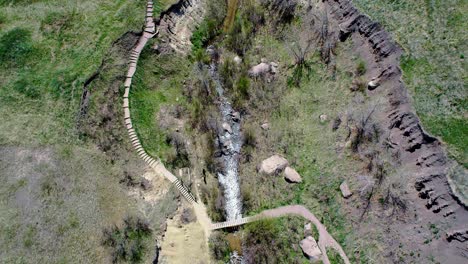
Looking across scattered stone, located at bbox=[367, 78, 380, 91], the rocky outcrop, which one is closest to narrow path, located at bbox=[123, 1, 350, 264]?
the rocky outcrop

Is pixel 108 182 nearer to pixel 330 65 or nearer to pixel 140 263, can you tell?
pixel 140 263

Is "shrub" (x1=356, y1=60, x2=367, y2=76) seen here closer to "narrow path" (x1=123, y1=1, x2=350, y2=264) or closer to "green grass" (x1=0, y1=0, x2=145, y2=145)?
"narrow path" (x1=123, y1=1, x2=350, y2=264)

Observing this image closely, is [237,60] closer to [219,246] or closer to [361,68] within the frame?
[361,68]

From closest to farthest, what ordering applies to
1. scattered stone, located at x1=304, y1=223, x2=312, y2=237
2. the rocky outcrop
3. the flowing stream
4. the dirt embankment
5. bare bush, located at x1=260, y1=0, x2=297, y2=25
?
the dirt embankment
scattered stone, located at x1=304, y1=223, x2=312, y2=237
the flowing stream
bare bush, located at x1=260, y1=0, x2=297, y2=25
the rocky outcrop

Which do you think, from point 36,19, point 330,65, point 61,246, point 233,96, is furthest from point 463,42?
point 36,19

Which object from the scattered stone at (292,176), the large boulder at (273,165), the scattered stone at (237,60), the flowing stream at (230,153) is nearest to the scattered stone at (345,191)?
the scattered stone at (292,176)

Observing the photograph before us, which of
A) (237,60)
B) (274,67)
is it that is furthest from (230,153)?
(237,60)
